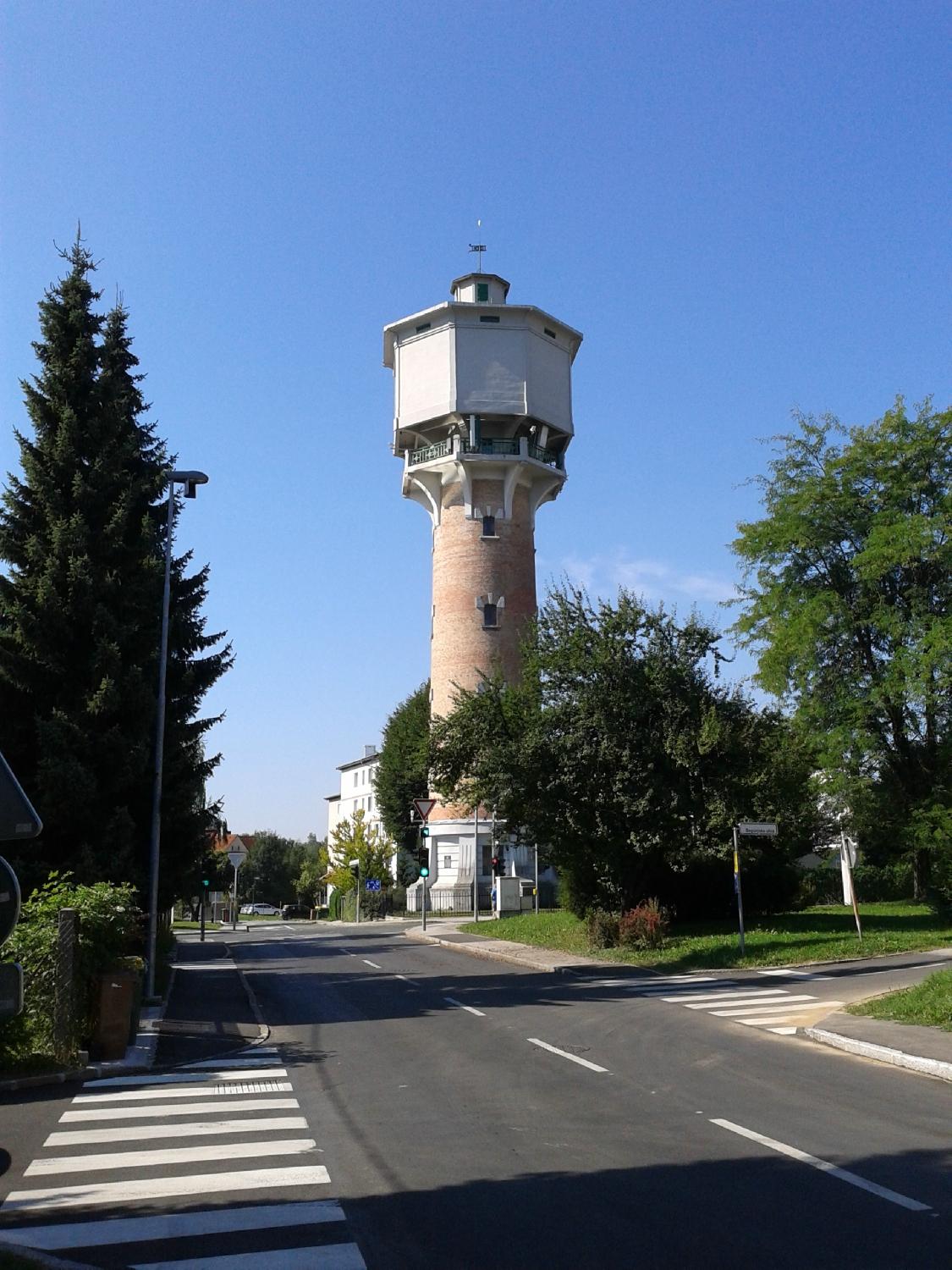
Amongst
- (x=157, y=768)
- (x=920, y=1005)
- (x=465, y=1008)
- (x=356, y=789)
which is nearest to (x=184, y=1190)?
(x=920, y=1005)

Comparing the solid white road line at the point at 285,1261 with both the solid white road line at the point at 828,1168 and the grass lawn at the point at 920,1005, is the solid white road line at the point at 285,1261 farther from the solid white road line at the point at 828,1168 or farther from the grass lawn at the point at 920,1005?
the grass lawn at the point at 920,1005

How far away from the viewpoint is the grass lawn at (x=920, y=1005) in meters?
13.7

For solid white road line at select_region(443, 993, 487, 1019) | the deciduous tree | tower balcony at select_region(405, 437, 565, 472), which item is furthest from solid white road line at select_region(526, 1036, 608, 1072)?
tower balcony at select_region(405, 437, 565, 472)

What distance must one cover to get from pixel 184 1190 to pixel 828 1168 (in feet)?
13.8

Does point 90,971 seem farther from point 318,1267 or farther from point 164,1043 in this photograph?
point 318,1267

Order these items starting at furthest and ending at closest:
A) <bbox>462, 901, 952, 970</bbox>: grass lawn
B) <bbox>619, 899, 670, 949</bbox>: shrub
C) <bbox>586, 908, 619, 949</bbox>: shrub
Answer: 1. <bbox>586, 908, 619, 949</bbox>: shrub
2. <bbox>619, 899, 670, 949</bbox>: shrub
3. <bbox>462, 901, 952, 970</bbox>: grass lawn

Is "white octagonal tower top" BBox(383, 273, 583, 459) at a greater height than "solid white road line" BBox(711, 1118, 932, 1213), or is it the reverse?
"white octagonal tower top" BBox(383, 273, 583, 459)

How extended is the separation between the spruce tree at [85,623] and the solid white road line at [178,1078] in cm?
736

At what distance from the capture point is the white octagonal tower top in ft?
167

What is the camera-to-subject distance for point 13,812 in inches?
165

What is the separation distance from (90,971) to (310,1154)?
5.88 metres

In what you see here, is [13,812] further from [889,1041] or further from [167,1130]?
[889,1041]

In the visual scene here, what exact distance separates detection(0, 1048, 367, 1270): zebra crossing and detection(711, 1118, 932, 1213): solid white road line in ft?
10.4

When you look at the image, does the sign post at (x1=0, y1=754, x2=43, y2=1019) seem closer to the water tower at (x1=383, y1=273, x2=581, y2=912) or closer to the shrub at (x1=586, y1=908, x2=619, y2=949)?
the shrub at (x1=586, y1=908, x2=619, y2=949)
